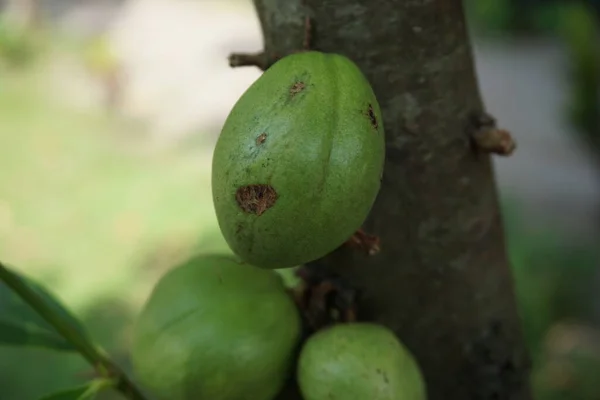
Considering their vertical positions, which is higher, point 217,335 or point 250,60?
point 250,60

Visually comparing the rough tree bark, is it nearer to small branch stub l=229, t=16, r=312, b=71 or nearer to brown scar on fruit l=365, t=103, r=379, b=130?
small branch stub l=229, t=16, r=312, b=71

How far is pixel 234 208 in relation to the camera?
0.57 m

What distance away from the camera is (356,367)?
2.27 ft

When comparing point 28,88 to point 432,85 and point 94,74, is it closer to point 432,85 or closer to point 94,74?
point 94,74

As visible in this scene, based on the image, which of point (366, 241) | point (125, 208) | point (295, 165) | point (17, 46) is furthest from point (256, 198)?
point (17, 46)

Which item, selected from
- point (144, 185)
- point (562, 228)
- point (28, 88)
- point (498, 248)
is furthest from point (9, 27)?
point (498, 248)

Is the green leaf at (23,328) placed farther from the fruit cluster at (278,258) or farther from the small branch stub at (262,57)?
the small branch stub at (262,57)

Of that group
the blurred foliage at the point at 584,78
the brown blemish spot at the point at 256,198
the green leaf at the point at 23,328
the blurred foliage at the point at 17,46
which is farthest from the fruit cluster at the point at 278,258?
the blurred foliage at the point at 17,46

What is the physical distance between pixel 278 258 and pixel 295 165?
81 millimetres

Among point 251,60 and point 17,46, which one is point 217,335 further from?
point 17,46

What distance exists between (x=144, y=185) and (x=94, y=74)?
1867 mm

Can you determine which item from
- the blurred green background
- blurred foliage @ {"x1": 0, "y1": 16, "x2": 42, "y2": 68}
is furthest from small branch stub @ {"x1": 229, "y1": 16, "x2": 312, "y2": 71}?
blurred foliage @ {"x1": 0, "y1": 16, "x2": 42, "y2": 68}

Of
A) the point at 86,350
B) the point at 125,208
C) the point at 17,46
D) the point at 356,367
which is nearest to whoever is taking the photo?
the point at 356,367

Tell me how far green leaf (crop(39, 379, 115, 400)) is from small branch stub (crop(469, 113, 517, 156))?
0.49m
